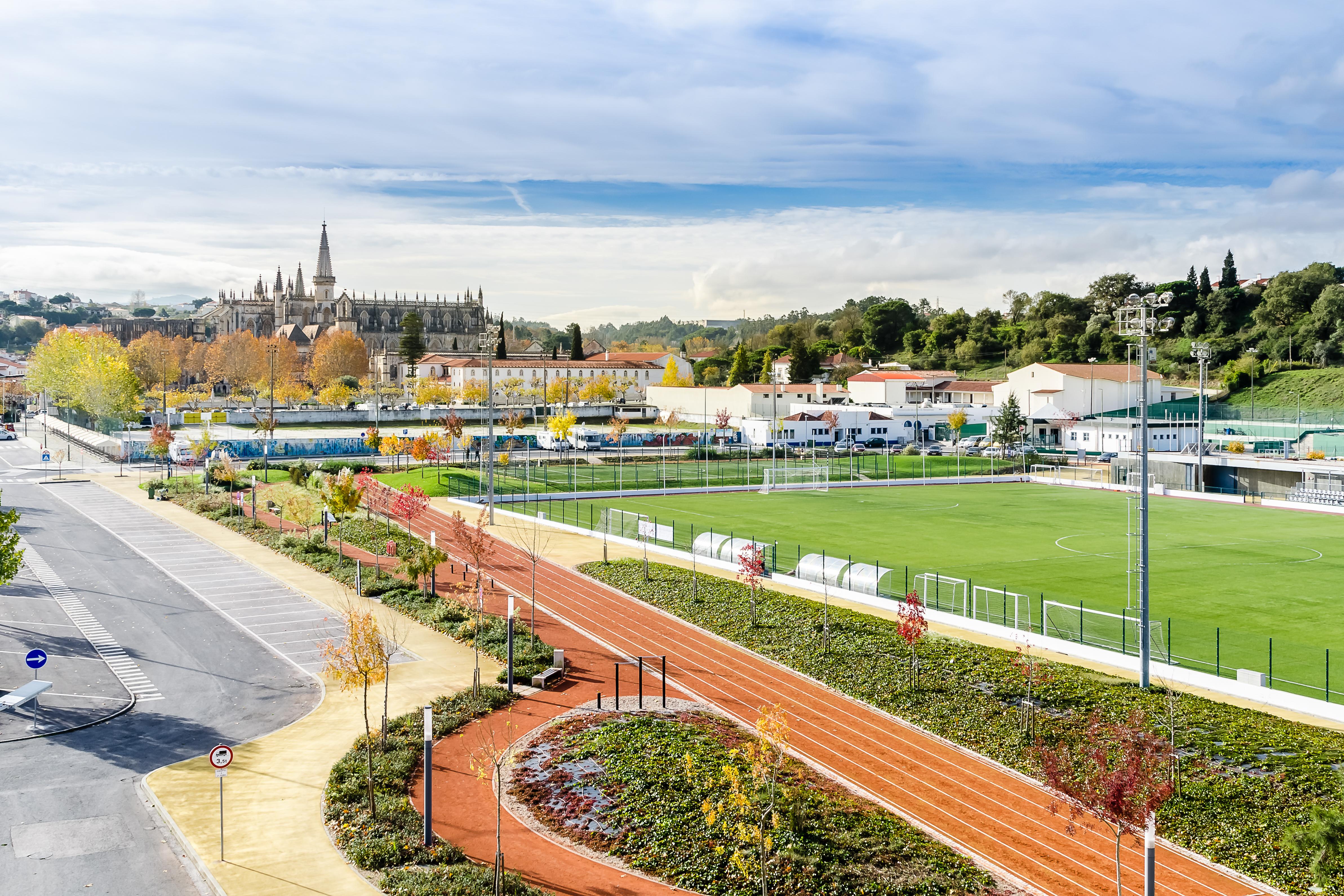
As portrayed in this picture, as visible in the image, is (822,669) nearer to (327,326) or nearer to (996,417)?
(996,417)

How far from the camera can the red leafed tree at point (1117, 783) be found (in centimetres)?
1171

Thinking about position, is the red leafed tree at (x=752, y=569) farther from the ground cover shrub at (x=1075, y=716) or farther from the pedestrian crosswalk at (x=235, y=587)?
the pedestrian crosswalk at (x=235, y=587)

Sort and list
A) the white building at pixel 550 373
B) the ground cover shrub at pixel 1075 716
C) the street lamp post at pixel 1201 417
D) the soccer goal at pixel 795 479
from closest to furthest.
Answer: the ground cover shrub at pixel 1075 716 → the street lamp post at pixel 1201 417 → the soccer goal at pixel 795 479 → the white building at pixel 550 373

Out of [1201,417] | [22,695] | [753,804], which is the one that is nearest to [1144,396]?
[753,804]

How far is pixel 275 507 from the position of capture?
152 ft

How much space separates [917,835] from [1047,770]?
2.61 metres

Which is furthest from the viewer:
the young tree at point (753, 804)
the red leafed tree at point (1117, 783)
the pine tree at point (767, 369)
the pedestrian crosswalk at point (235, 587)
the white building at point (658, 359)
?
the white building at point (658, 359)

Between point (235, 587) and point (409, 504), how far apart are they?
289 inches

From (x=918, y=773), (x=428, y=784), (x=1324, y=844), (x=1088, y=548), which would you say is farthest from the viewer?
(x=1088, y=548)

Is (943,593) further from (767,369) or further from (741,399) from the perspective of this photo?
(767,369)

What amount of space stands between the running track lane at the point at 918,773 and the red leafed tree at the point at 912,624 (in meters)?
2.03

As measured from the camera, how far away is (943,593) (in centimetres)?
2894

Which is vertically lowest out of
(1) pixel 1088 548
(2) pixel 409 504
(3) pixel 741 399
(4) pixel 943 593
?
(1) pixel 1088 548

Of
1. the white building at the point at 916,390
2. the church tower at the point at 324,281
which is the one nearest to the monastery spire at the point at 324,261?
the church tower at the point at 324,281
